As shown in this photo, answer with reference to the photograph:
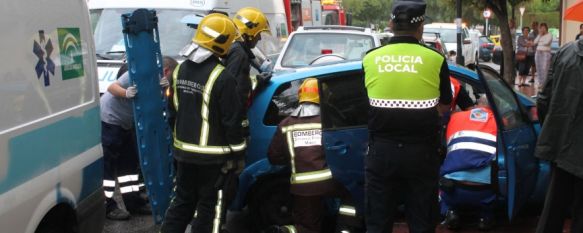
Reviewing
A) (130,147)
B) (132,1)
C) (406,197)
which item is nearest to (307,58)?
(132,1)

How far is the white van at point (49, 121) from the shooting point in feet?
10.8

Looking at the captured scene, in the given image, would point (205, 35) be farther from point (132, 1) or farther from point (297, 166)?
point (132, 1)

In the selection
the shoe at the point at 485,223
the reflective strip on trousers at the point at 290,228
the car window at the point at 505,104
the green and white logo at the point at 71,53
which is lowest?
the shoe at the point at 485,223

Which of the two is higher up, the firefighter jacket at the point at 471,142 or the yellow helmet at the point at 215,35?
the yellow helmet at the point at 215,35

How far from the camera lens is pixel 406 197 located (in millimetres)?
3959

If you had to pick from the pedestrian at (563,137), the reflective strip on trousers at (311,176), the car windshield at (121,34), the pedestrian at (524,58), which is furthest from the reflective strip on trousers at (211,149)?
the pedestrian at (524,58)

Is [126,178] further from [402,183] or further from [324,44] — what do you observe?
[324,44]

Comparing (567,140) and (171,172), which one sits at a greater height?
(567,140)

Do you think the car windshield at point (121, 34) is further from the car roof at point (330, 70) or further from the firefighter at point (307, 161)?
the firefighter at point (307, 161)

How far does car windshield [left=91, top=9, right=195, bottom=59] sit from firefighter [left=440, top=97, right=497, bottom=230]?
500cm

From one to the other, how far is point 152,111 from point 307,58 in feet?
17.4

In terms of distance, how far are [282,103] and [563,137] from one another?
2171 millimetres

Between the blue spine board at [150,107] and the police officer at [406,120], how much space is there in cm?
193

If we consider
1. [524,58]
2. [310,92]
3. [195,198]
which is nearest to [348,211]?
[310,92]
